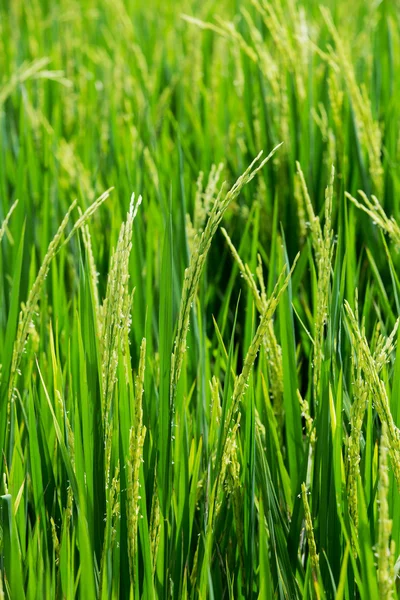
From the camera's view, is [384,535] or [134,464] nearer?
[384,535]

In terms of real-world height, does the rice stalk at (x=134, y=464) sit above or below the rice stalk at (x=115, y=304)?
below

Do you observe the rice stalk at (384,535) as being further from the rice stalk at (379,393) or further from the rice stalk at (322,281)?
the rice stalk at (322,281)

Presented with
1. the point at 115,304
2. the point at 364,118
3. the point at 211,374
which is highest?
the point at 364,118

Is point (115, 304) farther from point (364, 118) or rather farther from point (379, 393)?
point (364, 118)

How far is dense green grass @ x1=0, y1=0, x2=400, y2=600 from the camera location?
29.2 inches

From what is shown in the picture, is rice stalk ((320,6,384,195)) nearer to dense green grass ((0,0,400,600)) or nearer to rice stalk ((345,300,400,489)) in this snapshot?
dense green grass ((0,0,400,600))

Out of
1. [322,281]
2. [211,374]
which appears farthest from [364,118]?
[322,281]

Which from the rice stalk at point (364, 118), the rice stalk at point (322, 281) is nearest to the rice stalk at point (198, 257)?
the rice stalk at point (322, 281)

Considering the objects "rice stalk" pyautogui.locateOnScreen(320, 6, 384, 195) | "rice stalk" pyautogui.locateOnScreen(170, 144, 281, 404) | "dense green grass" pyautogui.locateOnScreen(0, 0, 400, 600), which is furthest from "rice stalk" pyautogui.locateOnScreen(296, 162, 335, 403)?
"rice stalk" pyautogui.locateOnScreen(320, 6, 384, 195)

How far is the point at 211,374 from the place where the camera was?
3.99 ft

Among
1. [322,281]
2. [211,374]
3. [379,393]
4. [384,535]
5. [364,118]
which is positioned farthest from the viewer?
[364,118]

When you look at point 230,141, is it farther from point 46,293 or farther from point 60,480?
point 60,480

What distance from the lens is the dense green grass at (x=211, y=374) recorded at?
2.43 ft

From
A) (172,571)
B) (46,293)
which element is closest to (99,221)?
(46,293)
